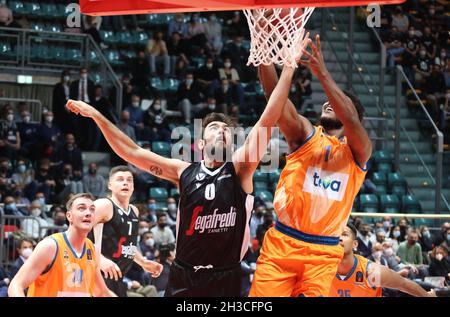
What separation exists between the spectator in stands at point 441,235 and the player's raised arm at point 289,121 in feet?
16.3

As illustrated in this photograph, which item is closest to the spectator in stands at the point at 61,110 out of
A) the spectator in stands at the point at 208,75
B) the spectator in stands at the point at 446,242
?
the spectator in stands at the point at 208,75

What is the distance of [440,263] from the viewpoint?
1039 cm

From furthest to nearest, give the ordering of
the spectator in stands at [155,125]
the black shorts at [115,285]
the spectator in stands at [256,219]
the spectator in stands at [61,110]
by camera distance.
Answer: the spectator in stands at [155,125] → the spectator in stands at [61,110] → the spectator in stands at [256,219] → the black shorts at [115,285]

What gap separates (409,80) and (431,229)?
7019 mm

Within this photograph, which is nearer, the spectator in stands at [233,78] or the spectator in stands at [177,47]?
the spectator in stands at [233,78]

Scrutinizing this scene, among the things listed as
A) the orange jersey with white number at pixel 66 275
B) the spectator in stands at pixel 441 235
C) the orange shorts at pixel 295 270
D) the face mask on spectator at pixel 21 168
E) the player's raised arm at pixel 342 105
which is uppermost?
the player's raised arm at pixel 342 105

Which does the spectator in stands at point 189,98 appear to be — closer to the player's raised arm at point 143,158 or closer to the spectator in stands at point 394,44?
the spectator in stands at point 394,44

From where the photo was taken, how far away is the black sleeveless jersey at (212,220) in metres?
6.41

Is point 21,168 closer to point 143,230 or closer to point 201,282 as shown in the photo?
point 143,230

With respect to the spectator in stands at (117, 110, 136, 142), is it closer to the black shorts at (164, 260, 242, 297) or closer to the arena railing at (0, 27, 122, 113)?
the arena railing at (0, 27, 122, 113)

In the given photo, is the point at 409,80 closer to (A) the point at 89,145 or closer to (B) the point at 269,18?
(A) the point at 89,145

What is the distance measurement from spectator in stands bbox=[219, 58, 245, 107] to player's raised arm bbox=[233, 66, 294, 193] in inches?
370

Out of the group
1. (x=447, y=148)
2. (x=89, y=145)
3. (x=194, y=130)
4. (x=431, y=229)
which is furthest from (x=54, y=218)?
(x=447, y=148)

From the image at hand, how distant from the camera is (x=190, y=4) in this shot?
6.43 metres
